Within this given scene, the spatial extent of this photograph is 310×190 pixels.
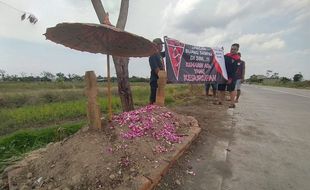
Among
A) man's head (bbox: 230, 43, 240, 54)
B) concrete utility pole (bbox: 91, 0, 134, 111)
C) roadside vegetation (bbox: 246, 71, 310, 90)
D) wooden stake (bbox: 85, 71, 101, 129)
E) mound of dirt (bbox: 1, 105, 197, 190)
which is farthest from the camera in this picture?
roadside vegetation (bbox: 246, 71, 310, 90)

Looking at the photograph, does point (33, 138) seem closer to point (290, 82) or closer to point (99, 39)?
point (99, 39)

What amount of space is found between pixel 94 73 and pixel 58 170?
1.29 metres

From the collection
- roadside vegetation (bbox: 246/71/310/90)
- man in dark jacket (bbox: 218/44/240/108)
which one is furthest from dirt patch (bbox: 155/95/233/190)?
roadside vegetation (bbox: 246/71/310/90)

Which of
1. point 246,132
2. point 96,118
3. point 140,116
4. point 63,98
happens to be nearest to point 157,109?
point 140,116

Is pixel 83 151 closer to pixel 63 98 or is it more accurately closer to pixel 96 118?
pixel 96 118

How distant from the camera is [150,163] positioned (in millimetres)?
2857

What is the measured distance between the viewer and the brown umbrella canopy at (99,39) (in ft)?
10.5

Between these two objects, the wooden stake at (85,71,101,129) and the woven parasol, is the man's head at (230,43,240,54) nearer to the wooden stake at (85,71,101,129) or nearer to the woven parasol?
the woven parasol

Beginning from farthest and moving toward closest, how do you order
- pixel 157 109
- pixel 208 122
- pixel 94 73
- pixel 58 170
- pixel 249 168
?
pixel 208 122
pixel 157 109
pixel 94 73
pixel 249 168
pixel 58 170

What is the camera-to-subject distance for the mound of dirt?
259cm

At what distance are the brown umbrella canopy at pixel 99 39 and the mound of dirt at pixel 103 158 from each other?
42.1 inches

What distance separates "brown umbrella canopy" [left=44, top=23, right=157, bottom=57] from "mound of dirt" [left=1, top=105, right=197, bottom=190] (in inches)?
42.1

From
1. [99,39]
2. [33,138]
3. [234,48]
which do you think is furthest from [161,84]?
[234,48]

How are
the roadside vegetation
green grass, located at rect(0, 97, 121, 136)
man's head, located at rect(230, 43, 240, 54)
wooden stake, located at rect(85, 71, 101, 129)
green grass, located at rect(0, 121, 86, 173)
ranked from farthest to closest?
the roadside vegetation
green grass, located at rect(0, 97, 121, 136)
man's head, located at rect(230, 43, 240, 54)
green grass, located at rect(0, 121, 86, 173)
wooden stake, located at rect(85, 71, 101, 129)
